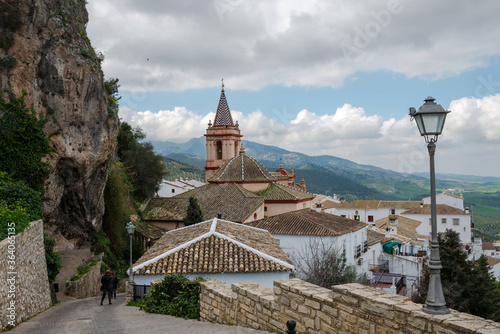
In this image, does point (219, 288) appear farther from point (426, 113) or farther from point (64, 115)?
point (64, 115)

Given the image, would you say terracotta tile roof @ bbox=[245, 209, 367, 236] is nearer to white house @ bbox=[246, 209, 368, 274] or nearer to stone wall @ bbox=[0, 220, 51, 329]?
white house @ bbox=[246, 209, 368, 274]

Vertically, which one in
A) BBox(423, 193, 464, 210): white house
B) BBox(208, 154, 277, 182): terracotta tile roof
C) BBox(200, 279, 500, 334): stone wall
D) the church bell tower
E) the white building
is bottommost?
the white building

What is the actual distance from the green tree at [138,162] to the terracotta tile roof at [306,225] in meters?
13.2

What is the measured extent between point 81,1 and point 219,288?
17728 mm

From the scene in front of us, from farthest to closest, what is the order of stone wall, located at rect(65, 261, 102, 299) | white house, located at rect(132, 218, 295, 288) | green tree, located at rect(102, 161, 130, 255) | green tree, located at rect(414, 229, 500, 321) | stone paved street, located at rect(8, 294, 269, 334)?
green tree, located at rect(102, 161, 130, 255) → green tree, located at rect(414, 229, 500, 321) → stone wall, located at rect(65, 261, 102, 299) → white house, located at rect(132, 218, 295, 288) → stone paved street, located at rect(8, 294, 269, 334)

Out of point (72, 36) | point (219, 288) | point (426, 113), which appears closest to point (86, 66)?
point (72, 36)

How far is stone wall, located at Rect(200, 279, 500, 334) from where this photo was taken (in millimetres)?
4082

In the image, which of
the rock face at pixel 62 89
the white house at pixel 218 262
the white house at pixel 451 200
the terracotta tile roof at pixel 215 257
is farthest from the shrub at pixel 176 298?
the white house at pixel 451 200

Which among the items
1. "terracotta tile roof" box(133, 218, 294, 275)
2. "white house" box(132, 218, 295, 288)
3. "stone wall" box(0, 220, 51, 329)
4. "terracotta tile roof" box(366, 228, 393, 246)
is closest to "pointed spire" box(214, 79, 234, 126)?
"terracotta tile roof" box(366, 228, 393, 246)

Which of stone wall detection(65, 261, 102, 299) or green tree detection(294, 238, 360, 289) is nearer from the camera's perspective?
stone wall detection(65, 261, 102, 299)

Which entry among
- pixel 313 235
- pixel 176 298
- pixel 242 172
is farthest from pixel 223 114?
pixel 176 298

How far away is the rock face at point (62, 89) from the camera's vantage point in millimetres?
15258

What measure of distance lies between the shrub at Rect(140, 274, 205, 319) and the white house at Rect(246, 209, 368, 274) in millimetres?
12341

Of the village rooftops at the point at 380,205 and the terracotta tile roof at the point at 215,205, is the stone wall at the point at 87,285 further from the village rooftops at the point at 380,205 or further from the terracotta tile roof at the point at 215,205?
the village rooftops at the point at 380,205
